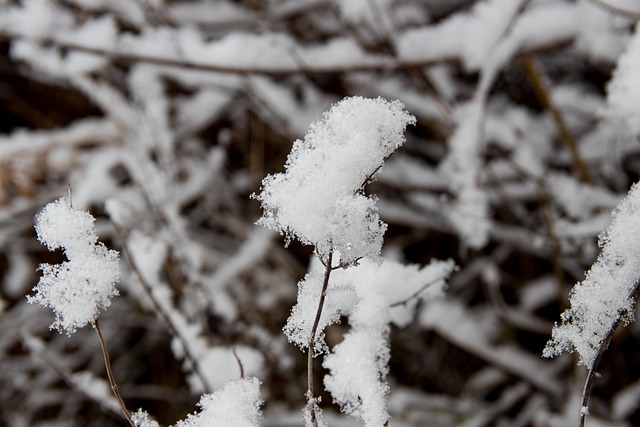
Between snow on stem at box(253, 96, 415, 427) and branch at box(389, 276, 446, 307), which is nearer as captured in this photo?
snow on stem at box(253, 96, 415, 427)

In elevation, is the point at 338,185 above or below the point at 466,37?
below

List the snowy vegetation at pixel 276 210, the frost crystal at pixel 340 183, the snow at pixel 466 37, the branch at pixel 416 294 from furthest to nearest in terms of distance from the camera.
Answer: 1. the snow at pixel 466 37
2. the snowy vegetation at pixel 276 210
3. the branch at pixel 416 294
4. the frost crystal at pixel 340 183

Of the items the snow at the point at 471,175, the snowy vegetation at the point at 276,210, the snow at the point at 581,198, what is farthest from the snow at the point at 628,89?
the snow at the point at 581,198

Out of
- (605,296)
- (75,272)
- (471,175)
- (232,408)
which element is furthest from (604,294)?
(471,175)

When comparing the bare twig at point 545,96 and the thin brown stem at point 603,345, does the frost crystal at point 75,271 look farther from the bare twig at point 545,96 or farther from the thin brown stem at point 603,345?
the bare twig at point 545,96

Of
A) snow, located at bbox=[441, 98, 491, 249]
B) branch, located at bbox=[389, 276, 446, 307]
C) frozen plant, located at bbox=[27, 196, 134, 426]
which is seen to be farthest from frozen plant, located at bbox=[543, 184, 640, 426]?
snow, located at bbox=[441, 98, 491, 249]

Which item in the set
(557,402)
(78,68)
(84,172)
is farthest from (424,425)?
(78,68)

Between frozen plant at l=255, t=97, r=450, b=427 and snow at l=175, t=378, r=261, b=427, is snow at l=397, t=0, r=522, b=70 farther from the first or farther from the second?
snow at l=175, t=378, r=261, b=427

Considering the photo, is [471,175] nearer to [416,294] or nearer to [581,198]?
[581,198]
